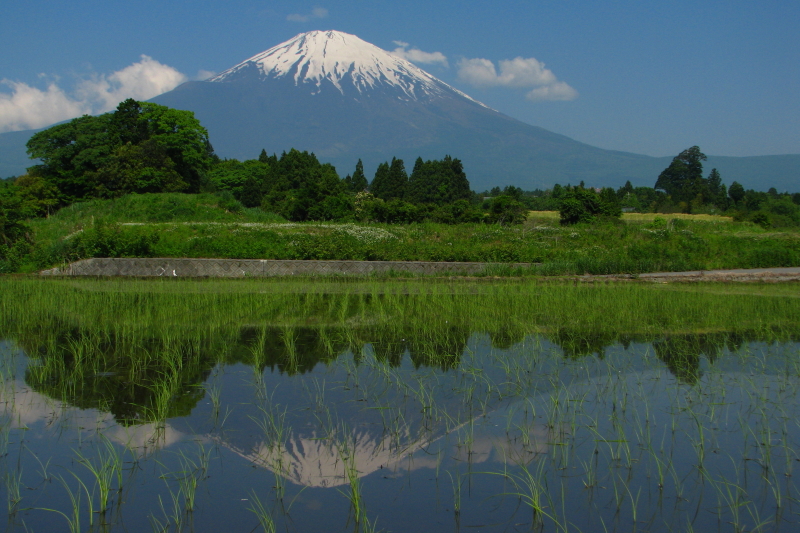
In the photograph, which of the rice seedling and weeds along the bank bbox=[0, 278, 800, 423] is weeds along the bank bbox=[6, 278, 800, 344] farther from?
the rice seedling

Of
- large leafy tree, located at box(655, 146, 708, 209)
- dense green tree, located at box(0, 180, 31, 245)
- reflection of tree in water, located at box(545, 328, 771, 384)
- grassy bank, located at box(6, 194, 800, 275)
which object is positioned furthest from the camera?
large leafy tree, located at box(655, 146, 708, 209)

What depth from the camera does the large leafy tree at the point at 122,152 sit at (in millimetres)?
33344

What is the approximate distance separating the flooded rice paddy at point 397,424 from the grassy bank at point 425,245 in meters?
8.78

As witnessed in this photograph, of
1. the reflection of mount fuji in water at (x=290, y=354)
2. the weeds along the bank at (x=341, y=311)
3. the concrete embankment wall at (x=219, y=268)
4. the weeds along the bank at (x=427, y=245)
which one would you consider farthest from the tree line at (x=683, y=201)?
the reflection of mount fuji in water at (x=290, y=354)

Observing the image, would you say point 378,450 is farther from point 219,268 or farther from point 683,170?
point 683,170

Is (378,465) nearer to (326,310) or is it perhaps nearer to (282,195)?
(326,310)

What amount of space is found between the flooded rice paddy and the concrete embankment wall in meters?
6.61

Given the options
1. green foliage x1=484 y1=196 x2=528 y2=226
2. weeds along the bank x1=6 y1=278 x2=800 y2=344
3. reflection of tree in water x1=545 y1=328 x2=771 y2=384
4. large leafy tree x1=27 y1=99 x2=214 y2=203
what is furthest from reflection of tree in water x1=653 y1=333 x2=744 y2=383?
large leafy tree x1=27 y1=99 x2=214 y2=203

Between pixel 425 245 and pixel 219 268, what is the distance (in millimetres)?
6329

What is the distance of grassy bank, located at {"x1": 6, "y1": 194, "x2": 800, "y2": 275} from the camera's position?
16406 mm

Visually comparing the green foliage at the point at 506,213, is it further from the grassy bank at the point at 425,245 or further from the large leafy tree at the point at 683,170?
the large leafy tree at the point at 683,170

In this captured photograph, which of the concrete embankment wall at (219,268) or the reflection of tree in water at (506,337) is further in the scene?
the concrete embankment wall at (219,268)

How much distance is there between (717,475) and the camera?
3.54 m

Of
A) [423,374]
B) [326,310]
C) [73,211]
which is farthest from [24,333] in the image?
[73,211]
